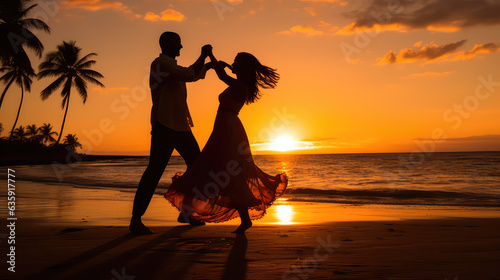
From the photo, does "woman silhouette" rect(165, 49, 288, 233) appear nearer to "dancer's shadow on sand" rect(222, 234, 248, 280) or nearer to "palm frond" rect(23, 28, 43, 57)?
"dancer's shadow on sand" rect(222, 234, 248, 280)

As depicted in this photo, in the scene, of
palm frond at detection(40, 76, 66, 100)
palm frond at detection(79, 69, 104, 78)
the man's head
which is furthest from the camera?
palm frond at detection(79, 69, 104, 78)

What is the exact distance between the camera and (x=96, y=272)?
9.41 ft

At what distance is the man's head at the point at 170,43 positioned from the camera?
4.76m

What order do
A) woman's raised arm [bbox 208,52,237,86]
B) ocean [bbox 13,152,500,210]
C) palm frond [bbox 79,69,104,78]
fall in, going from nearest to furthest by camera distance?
woman's raised arm [bbox 208,52,237,86] < ocean [bbox 13,152,500,210] < palm frond [bbox 79,69,104,78]

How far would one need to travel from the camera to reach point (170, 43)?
15.6 ft

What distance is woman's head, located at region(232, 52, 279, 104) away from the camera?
4.71 metres

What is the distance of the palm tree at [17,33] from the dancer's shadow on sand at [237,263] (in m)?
29.3

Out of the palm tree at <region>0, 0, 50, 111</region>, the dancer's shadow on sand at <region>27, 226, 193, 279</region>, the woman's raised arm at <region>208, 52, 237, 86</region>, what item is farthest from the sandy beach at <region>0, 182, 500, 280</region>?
the palm tree at <region>0, 0, 50, 111</region>

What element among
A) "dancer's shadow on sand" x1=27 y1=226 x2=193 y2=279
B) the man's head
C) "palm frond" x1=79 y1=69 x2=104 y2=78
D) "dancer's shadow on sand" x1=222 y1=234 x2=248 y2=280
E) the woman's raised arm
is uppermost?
"palm frond" x1=79 y1=69 x2=104 y2=78

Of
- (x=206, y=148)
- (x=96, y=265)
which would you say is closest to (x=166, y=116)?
(x=206, y=148)

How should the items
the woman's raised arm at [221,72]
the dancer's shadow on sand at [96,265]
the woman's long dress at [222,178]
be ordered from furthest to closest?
1. the woman's raised arm at [221,72]
2. the woman's long dress at [222,178]
3. the dancer's shadow on sand at [96,265]

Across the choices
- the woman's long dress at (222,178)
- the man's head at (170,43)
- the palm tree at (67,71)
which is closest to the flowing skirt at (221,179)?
the woman's long dress at (222,178)

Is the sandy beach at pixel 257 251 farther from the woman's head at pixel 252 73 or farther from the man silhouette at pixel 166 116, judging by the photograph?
the woman's head at pixel 252 73

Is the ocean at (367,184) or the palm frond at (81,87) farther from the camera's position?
the palm frond at (81,87)
